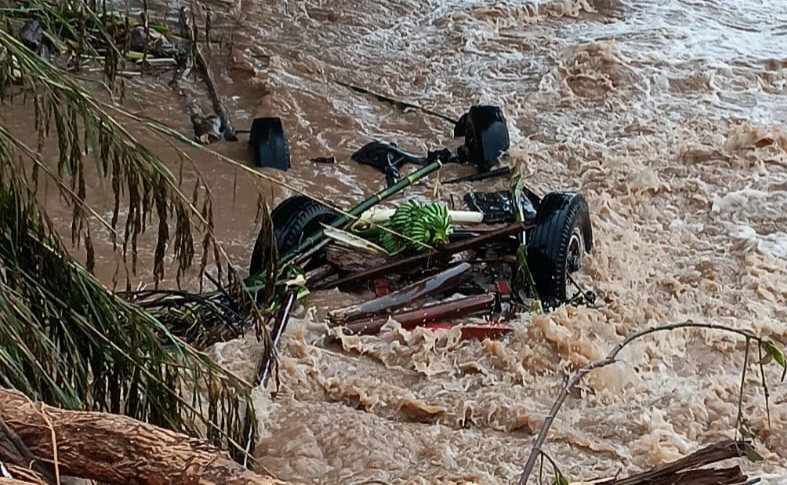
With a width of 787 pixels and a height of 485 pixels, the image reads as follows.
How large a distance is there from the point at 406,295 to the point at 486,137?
164cm

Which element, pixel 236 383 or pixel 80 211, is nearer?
pixel 80 211

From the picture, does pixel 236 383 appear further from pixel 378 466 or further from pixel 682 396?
pixel 682 396

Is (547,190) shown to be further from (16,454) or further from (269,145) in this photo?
(16,454)

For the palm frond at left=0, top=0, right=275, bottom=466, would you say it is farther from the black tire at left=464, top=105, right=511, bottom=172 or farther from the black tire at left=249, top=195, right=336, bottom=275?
the black tire at left=464, top=105, right=511, bottom=172

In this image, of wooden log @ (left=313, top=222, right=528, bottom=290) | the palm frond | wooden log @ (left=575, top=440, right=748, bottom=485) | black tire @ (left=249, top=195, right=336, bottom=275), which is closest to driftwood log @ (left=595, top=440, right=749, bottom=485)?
wooden log @ (left=575, top=440, right=748, bottom=485)

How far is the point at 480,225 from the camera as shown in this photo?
4.89m

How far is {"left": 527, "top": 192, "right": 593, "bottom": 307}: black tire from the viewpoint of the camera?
441cm

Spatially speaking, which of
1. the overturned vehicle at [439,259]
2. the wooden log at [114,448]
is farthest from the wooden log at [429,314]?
the wooden log at [114,448]

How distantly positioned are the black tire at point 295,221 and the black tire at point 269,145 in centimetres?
95

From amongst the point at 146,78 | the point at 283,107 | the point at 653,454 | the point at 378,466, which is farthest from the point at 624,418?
the point at 146,78

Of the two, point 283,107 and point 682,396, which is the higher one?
point 283,107

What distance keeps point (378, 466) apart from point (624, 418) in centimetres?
100

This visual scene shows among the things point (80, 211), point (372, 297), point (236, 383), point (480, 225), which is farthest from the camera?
point (480, 225)

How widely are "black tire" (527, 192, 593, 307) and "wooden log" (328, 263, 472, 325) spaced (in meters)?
0.34
